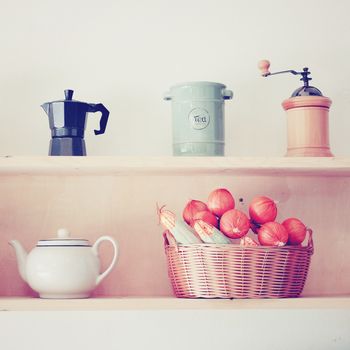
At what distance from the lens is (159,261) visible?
1.68 metres

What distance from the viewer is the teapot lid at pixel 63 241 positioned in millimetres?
1515

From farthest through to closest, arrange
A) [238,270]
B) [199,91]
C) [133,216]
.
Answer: [133,216] → [199,91] → [238,270]

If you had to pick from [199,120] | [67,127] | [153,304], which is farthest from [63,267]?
[199,120]

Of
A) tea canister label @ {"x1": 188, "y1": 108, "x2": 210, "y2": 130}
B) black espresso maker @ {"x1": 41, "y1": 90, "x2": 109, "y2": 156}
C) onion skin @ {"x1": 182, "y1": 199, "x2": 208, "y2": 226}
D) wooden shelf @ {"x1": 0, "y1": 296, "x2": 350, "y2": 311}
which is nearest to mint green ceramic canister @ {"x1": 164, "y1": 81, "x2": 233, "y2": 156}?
tea canister label @ {"x1": 188, "y1": 108, "x2": 210, "y2": 130}

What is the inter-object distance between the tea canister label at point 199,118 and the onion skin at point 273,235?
10.3 inches

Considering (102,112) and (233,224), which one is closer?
(233,224)

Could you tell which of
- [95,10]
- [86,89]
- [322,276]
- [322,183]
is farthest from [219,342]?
[95,10]

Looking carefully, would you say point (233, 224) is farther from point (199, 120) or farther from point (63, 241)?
point (63, 241)

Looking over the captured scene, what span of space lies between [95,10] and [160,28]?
0.17 metres

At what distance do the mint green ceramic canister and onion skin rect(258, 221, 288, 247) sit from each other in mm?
204

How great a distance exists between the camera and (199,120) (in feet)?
5.09

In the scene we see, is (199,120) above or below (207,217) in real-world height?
above

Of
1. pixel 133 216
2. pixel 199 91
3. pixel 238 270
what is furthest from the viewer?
pixel 133 216

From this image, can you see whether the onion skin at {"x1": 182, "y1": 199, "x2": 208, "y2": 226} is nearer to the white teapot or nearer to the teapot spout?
the white teapot
